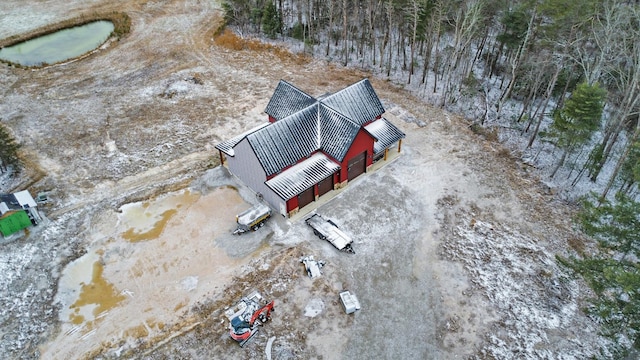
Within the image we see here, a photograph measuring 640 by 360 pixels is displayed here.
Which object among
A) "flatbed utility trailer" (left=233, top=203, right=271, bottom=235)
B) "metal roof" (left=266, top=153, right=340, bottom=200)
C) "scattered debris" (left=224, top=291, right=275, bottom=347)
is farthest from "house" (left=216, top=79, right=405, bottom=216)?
"scattered debris" (left=224, top=291, right=275, bottom=347)

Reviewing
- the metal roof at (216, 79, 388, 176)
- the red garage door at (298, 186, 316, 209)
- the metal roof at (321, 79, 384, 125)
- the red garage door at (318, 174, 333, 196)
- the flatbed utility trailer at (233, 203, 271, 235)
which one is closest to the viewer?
the flatbed utility trailer at (233, 203, 271, 235)

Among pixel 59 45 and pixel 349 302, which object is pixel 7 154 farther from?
pixel 59 45

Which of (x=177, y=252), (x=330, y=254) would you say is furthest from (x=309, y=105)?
(x=177, y=252)

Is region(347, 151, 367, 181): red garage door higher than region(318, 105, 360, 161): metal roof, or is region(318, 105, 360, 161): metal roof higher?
region(318, 105, 360, 161): metal roof

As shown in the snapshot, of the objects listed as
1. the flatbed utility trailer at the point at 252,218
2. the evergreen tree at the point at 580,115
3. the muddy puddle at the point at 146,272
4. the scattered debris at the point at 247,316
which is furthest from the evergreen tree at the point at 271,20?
the scattered debris at the point at 247,316

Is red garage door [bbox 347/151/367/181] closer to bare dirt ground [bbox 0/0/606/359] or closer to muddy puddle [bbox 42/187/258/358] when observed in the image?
bare dirt ground [bbox 0/0/606/359]

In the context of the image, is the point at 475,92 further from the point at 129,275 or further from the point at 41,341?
the point at 41,341
